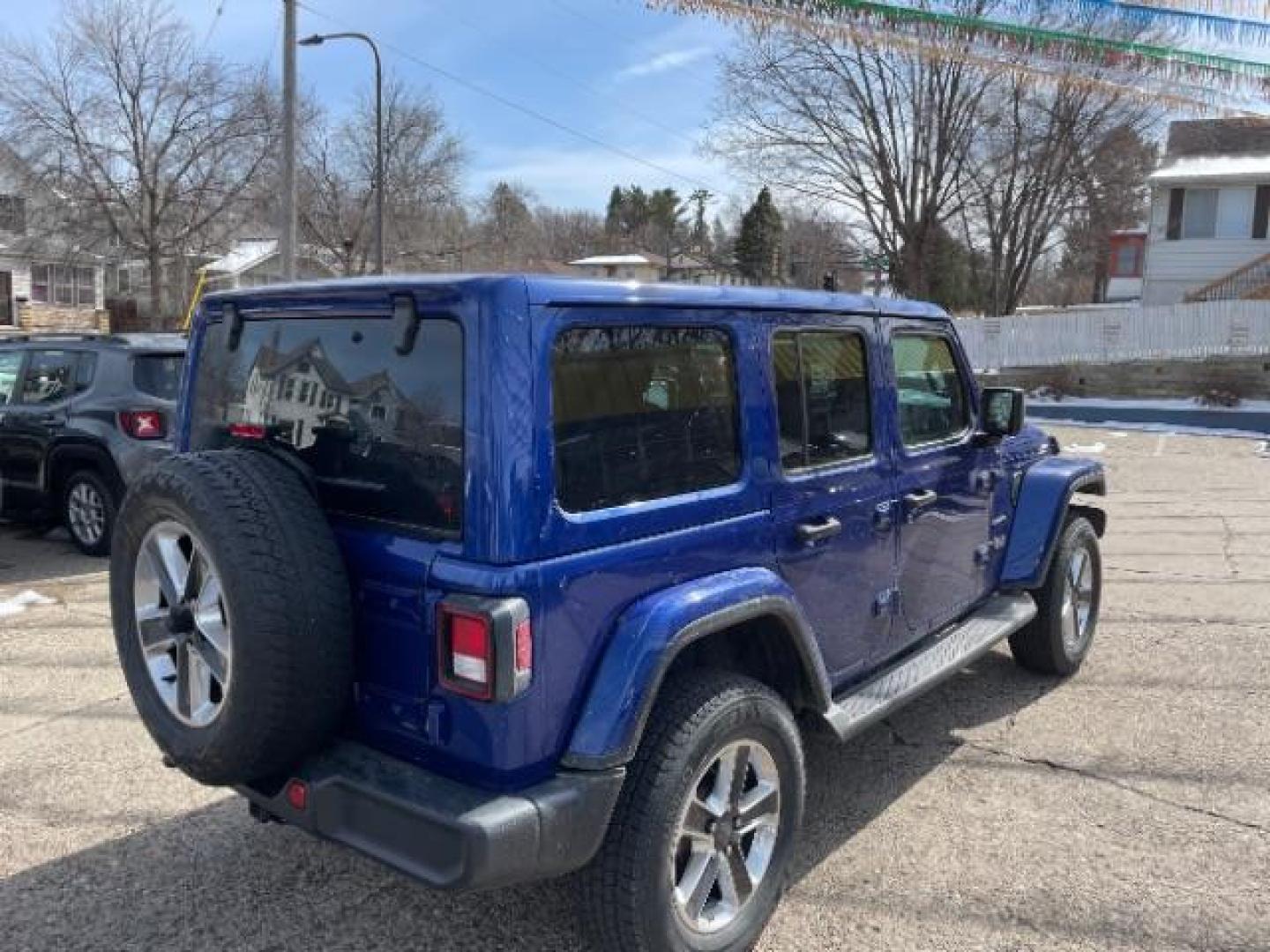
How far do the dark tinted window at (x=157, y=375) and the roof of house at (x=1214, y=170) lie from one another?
2807 cm

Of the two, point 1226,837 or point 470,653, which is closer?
point 470,653

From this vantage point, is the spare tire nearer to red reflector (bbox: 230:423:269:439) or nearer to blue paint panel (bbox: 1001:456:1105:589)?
red reflector (bbox: 230:423:269:439)

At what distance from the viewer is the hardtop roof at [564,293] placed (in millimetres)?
2387

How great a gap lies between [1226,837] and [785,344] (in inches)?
88.3

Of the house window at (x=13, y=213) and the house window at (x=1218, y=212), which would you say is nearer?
the house window at (x=1218, y=212)

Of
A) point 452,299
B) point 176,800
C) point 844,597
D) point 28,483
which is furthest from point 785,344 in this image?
point 28,483

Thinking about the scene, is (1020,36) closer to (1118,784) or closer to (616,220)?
(1118,784)

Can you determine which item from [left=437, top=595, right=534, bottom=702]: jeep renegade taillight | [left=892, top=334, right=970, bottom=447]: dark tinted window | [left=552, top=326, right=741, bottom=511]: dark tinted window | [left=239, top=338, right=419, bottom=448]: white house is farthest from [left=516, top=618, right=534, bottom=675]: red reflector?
[left=892, top=334, right=970, bottom=447]: dark tinted window

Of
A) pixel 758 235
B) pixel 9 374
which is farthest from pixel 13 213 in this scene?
pixel 758 235

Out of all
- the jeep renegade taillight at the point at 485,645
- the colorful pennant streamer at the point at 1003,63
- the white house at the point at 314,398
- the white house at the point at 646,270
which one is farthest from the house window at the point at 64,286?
the jeep renegade taillight at the point at 485,645

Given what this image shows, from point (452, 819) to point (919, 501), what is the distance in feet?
6.95

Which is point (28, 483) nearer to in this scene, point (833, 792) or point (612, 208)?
point (833, 792)

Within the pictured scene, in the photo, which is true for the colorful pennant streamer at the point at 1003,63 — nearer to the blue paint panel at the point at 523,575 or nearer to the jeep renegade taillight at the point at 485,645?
the blue paint panel at the point at 523,575

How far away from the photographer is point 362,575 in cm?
250
